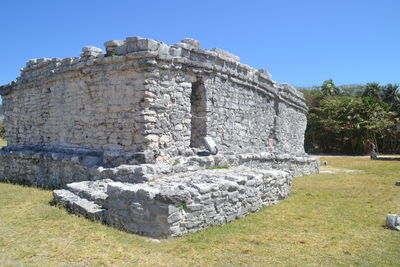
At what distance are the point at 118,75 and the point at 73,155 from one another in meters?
2.61

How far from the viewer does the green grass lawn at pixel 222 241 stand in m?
4.65

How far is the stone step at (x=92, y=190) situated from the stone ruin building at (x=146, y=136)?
3 centimetres

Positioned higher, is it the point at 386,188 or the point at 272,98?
the point at 272,98

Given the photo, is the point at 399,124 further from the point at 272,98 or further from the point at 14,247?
the point at 14,247

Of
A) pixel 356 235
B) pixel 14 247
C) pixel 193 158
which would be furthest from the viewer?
pixel 193 158

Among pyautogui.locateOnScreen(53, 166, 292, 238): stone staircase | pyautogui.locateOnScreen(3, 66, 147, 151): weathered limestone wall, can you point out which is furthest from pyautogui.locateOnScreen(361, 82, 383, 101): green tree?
pyautogui.locateOnScreen(3, 66, 147, 151): weathered limestone wall

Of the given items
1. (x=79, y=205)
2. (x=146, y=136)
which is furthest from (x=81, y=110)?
(x=79, y=205)

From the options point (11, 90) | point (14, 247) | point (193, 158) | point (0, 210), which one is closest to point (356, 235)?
point (193, 158)

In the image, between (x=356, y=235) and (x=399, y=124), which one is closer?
(x=356, y=235)

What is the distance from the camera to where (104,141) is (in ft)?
29.8

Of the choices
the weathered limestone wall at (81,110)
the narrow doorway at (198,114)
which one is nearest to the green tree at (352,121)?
the narrow doorway at (198,114)

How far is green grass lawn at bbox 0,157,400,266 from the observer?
15.3ft

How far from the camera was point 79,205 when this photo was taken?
6.72 metres

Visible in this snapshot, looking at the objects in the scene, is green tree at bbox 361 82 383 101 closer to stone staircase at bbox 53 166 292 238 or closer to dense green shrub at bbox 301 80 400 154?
dense green shrub at bbox 301 80 400 154
